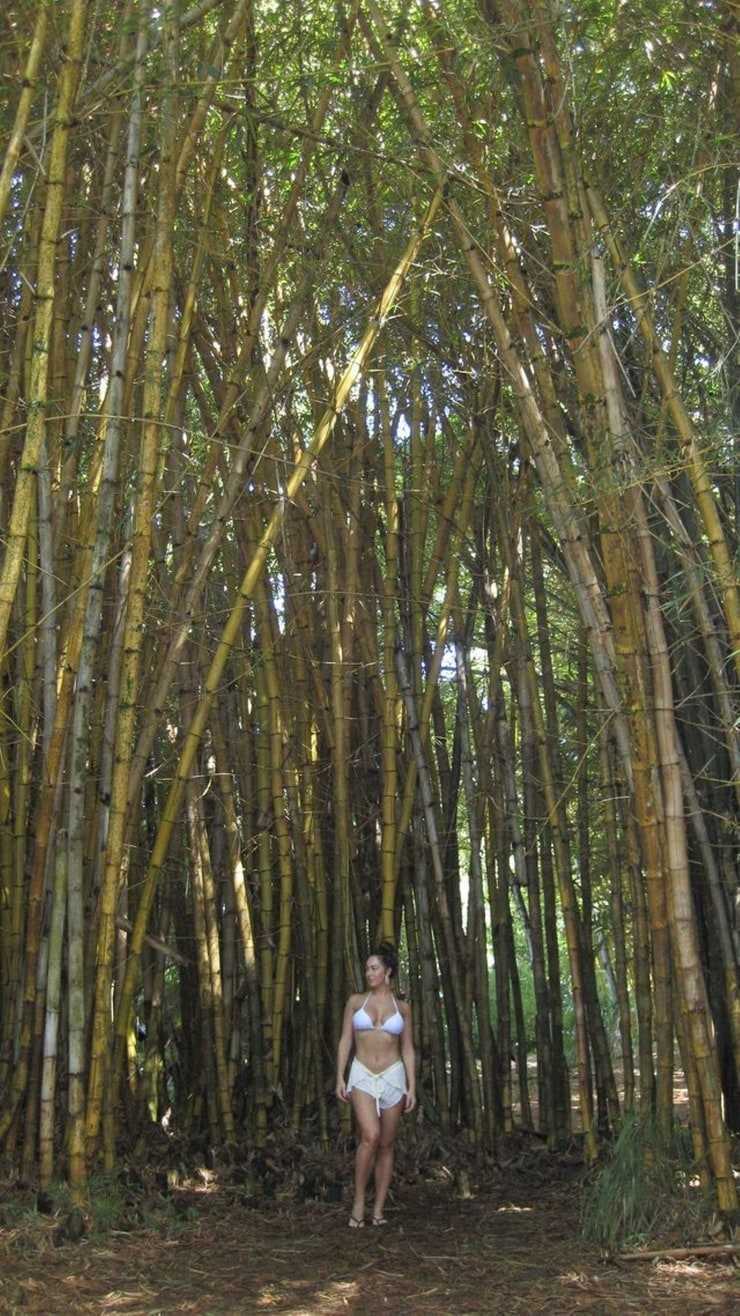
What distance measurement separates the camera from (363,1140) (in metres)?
4.13

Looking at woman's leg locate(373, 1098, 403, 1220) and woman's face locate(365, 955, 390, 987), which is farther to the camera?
woman's face locate(365, 955, 390, 987)

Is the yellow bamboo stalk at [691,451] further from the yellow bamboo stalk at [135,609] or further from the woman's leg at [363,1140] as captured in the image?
the woman's leg at [363,1140]

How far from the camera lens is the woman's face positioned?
4281mm

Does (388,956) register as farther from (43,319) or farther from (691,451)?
(43,319)

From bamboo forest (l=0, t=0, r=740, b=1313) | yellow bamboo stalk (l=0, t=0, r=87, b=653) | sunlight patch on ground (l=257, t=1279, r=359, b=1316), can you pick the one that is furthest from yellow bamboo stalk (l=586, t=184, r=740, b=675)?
sunlight patch on ground (l=257, t=1279, r=359, b=1316)

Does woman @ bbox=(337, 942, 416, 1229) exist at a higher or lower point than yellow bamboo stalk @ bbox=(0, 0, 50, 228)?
lower

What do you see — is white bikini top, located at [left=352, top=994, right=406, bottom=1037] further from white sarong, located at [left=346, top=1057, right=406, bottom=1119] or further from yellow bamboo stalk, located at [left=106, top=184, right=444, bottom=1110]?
yellow bamboo stalk, located at [left=106, top=184, right=444, bottom=1110]

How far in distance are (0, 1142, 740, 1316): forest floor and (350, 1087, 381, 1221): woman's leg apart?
80 millimetres

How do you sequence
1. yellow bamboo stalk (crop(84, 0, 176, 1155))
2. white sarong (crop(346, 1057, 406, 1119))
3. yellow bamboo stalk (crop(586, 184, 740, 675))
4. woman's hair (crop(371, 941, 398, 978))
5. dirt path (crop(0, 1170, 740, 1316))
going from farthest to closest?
woman's hair (crop(371, 941, 398, 978)), white sarong (crop(346, 1057, 406, 1119)), yellow bamboo stalk (crop(84, 0, 176, 1155)), yellow bamboo stalk (crop(586, 184, 740, 675)), dirt path (crop(0, 1170, 740, 1316))

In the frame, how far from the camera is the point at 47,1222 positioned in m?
3.45

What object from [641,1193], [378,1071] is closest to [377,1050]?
[378,1071]

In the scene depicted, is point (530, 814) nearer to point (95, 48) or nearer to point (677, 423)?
point (677, 423)

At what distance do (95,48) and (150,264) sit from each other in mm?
609

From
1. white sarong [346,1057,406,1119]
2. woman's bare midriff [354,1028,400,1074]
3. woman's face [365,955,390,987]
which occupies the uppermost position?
woman's face [365,955,390,987]
